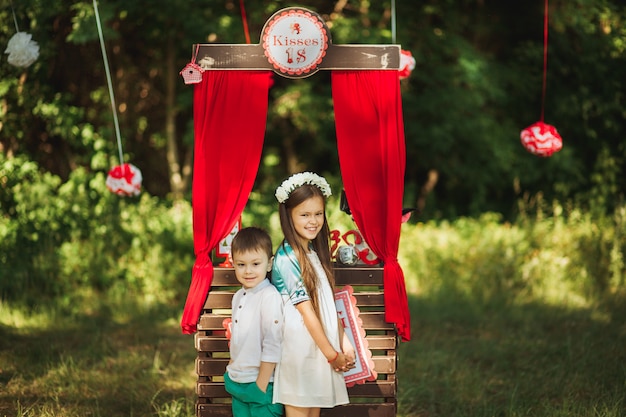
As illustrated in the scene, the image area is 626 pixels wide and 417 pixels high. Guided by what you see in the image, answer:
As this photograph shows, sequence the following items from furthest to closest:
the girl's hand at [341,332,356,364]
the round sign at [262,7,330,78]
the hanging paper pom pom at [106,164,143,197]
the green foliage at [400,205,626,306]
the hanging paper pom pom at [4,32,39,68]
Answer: the green foliage at [400,205,626,306], the hanging paper pom pom at [106,164,143,197], the hanging paper pom pom at [4,32,39,68], the round sign at [262,7,330,78], the girl's hand at [341,332,356,364]

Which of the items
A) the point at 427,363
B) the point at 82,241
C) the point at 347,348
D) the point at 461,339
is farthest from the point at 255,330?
the point at 82,241

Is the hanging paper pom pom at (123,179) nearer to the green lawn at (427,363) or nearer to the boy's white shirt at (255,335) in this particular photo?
the green lawn at (427,363)

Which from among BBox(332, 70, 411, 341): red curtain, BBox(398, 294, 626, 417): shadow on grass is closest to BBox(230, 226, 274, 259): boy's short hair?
BBox(332, 70, 411, 341): red curtain

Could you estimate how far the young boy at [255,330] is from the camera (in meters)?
3.10

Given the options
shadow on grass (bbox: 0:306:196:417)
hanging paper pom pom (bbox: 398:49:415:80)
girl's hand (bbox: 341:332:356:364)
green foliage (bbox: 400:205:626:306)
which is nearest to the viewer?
girl's hand (bbox: 341:332:356:364)

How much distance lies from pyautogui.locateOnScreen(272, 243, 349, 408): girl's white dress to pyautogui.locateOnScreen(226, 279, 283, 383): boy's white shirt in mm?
59

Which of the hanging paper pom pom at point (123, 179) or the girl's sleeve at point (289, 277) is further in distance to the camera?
the hanging paper pom pom at point (123, 179)

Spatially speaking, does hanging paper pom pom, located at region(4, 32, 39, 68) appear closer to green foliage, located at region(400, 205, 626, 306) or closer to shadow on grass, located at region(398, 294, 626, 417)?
shadow on grass, located at region(398, 294, 626, 417)

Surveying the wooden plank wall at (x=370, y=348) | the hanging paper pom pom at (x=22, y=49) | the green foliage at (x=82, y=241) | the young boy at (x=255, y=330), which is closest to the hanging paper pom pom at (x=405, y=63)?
the wooden plank wall at (x=370, y=348)

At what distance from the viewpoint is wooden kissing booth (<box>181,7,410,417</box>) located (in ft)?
11.9

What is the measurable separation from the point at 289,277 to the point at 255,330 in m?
0.30

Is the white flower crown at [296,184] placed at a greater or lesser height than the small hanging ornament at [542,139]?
lesser

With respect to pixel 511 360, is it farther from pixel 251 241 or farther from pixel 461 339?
pixel 251 241

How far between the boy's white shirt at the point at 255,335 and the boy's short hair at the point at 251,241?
0.22 m
